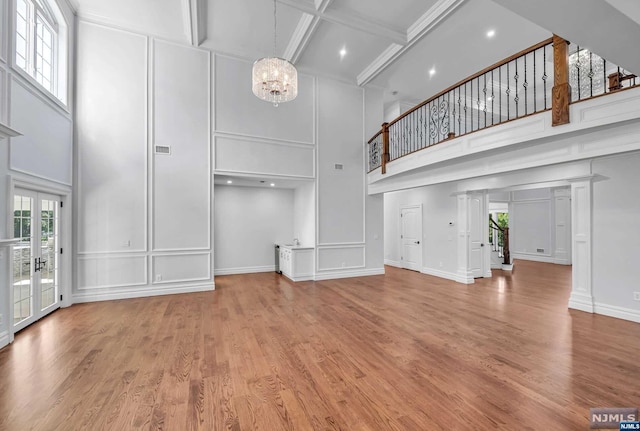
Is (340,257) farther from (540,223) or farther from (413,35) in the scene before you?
(540,223)

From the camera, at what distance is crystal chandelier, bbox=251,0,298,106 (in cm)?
460

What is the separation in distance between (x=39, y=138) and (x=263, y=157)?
12.9ft

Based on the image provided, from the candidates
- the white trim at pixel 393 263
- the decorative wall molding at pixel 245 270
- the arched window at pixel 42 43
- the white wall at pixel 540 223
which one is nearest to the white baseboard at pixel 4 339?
the arched window at pixel 42 43

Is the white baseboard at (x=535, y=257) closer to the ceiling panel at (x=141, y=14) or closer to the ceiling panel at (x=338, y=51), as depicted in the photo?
the ceiling panel at (x=338, y=51)

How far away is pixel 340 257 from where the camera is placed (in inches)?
297

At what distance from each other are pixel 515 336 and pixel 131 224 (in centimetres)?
698

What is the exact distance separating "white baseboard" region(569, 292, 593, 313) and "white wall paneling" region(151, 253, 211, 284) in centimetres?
713

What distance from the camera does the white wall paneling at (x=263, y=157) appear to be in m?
6.43

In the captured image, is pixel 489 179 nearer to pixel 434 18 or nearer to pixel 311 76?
pixel 434 18

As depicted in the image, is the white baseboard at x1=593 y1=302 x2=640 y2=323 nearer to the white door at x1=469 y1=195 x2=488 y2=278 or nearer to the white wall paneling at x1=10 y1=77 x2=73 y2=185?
the white door at x1=469 y1=195 x2=488 y2=278

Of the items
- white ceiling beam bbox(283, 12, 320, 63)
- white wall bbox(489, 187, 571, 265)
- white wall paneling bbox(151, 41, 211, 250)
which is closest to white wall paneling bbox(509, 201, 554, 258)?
white wall bbox(489, 187, 571, 265)

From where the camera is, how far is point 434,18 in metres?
5.28

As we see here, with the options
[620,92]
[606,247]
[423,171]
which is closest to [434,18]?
[423,171]

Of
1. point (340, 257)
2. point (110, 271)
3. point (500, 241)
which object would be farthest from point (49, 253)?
point (500, 241)
